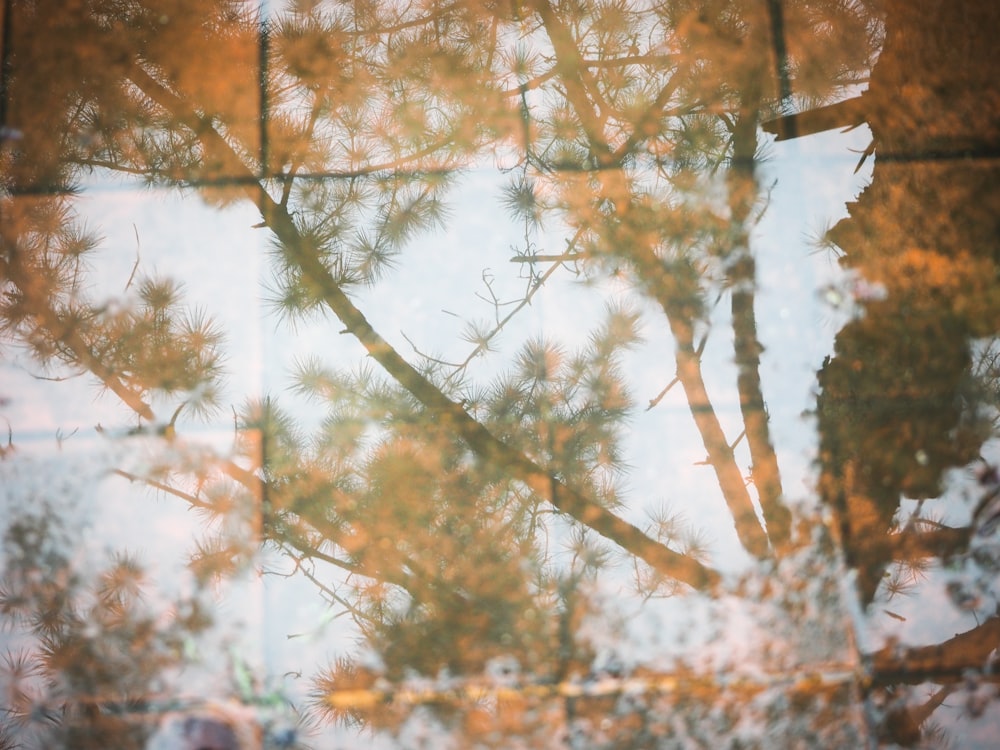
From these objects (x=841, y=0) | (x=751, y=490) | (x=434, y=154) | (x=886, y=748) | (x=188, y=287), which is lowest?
(x=886, y=748)

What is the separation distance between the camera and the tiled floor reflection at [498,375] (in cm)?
104

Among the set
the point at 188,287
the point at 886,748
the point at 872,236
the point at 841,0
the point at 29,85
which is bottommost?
the point at 886,748

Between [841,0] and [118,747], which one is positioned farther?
[841,0]

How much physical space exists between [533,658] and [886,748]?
1.99 ft

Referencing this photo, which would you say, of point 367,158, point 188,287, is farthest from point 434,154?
point 188,287

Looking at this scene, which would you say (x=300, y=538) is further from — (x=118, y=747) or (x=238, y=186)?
(x=238, y=186)

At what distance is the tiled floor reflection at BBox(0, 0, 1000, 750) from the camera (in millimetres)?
1041

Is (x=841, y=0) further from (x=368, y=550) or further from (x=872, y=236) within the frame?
(x=368, y=550)

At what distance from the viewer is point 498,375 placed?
3.52 feet

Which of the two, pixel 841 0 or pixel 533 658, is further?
pixel 841 0

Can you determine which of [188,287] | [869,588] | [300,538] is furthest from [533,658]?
[188,287]

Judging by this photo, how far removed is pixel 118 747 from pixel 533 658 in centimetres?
70

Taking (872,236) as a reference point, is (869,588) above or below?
below

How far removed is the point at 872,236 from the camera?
3.61 feet
